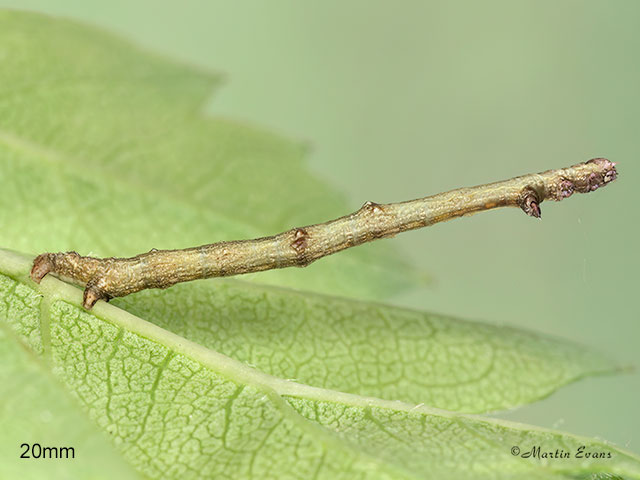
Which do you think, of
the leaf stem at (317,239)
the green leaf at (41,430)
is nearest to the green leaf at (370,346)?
the leaf stem at (317,239)

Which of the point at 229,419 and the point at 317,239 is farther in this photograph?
the point at 317,239

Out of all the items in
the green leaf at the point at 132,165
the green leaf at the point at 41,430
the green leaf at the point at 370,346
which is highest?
the green leaf at the point at 132,165

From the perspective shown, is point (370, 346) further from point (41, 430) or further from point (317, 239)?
point (41, 430)

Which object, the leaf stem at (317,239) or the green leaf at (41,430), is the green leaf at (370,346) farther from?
the green leaf at (41,430)

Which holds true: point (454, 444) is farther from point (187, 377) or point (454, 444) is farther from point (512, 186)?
point (512, 186)

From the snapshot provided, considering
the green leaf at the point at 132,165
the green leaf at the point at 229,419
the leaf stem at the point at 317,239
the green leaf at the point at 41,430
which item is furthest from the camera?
the green leaf at the point at 132,165

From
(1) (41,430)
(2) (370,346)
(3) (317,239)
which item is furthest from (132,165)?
(1) (41,430)
